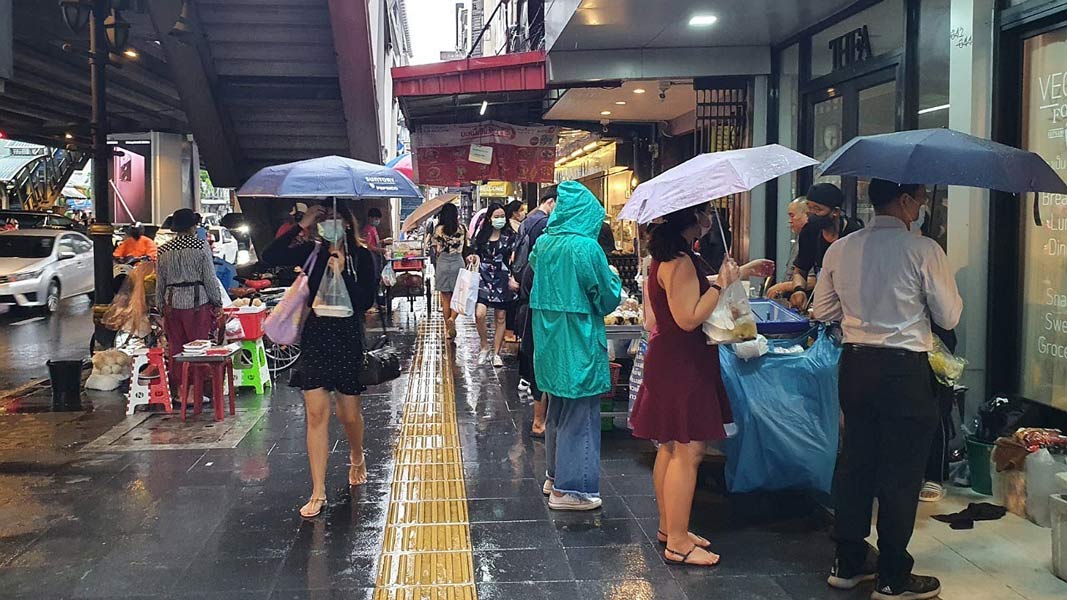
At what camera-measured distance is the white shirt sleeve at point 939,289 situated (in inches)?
156

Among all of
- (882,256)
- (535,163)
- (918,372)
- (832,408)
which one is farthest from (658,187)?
(535,163)

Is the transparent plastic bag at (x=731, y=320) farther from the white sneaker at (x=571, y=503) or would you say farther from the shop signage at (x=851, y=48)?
the shop signage at (x=851, y=48)

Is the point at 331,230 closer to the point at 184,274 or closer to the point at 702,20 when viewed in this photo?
the point at 184,274

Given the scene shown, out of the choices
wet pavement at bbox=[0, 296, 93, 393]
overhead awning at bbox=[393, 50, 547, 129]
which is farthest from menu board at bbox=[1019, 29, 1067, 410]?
wet pavement at bbox=[0, 296, 93, 393]

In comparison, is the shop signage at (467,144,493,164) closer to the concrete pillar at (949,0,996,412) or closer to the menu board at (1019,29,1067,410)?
the concrete pillar at (949,0,996,412)

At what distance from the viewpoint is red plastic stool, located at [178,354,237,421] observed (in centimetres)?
795

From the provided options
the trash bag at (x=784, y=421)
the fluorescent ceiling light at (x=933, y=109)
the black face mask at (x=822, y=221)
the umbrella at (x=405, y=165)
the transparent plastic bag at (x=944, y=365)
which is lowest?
the trash bag at (x=784, y=421)

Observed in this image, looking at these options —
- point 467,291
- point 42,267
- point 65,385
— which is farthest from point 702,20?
point 42,267

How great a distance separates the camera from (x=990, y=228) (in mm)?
5953

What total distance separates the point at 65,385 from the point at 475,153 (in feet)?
28.5

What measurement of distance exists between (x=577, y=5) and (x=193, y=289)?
4.61m

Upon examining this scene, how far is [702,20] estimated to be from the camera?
874 cm

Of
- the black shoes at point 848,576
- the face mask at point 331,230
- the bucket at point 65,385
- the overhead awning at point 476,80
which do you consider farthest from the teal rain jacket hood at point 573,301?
the overhead awning at point 476,80

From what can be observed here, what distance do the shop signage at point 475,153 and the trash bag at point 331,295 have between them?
10.5 m
